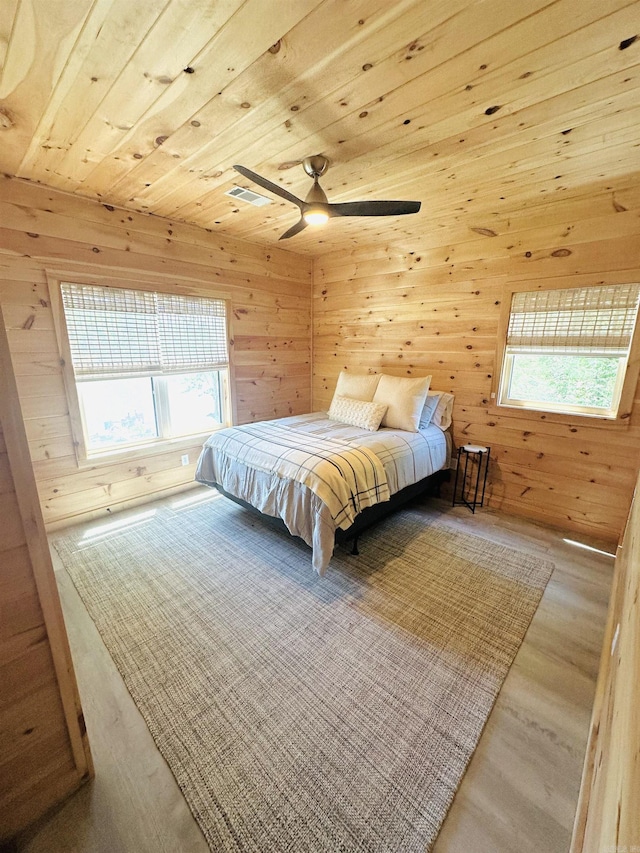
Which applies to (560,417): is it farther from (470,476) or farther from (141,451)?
(141,451)

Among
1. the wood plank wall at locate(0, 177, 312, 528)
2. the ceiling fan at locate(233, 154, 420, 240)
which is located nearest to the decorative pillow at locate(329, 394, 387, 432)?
the wood plank wall at locate(0, 177, 312, 528)

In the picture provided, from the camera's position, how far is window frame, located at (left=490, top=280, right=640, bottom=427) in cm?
245

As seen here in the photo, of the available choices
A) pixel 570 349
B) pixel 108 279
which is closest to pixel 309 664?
pixel 570 349

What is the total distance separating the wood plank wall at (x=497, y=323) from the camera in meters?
2.54

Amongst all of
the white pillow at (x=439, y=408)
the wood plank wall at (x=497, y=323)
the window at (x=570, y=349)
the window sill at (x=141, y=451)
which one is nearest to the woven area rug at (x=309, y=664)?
the window sill at (x=141, y=451)

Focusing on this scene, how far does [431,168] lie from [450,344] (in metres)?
1.58

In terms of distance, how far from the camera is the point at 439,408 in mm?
3391

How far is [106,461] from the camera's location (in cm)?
302

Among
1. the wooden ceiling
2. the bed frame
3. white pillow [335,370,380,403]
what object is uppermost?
the wooden ceiling

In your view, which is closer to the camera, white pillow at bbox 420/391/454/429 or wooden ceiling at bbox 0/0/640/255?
wooden ceiling at bbox 0/0/640/255

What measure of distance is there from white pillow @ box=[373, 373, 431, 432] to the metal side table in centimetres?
56

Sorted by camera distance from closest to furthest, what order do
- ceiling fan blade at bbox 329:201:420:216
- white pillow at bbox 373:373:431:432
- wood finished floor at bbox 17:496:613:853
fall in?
wood finished floor at bbox 17:496:613:853, ceiling fan blade at bbox 329:201:420:216, white pillow at bbox 373:373:431:432

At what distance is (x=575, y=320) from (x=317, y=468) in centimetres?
234

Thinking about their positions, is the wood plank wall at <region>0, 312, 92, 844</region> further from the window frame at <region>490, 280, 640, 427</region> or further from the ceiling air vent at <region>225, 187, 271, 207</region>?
the window frame at <region>490, 280, 640, 427</region>
